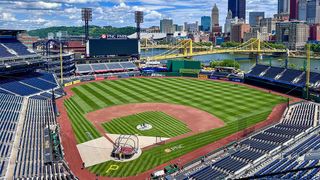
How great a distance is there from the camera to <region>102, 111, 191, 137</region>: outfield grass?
159 ft

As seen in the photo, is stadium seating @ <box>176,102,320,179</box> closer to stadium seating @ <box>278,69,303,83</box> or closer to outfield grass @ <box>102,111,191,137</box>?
outfield grass @ <box>102,111,191,137</box>

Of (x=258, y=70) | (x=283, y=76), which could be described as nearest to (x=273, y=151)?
(x=283, y=76)

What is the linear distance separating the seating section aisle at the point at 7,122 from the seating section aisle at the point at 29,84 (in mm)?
6767

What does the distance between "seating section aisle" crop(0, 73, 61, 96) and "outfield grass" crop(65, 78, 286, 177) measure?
7019mm

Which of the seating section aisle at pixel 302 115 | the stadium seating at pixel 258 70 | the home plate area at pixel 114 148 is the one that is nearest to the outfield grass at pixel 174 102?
the home plate area at pixel 114 148

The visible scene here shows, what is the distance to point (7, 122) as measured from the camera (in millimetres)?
45125

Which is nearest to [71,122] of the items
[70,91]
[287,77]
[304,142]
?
[70,91]

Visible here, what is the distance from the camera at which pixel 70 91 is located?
3285 inches

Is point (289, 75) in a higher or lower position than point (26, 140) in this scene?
higher

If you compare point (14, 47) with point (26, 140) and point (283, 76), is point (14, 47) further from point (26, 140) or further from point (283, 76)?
point (283, 76)

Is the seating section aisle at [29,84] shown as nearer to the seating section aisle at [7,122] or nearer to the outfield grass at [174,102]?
the seating section aisle at [7,122]

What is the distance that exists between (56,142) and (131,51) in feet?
286

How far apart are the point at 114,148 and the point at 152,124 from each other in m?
11.8

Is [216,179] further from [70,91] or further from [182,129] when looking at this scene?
[70,91]
